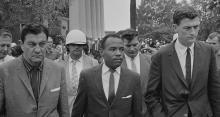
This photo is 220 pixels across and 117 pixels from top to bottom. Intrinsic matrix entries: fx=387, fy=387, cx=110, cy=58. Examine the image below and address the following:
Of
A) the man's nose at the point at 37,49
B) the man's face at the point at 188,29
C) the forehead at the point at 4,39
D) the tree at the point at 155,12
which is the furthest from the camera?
the tree at the point at 155,12

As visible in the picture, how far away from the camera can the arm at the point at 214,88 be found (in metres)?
4.81

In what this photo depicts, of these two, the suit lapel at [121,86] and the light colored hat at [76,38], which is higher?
the light colored hat at [76,38]

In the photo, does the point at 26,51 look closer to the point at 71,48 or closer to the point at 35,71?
the point at 35,71

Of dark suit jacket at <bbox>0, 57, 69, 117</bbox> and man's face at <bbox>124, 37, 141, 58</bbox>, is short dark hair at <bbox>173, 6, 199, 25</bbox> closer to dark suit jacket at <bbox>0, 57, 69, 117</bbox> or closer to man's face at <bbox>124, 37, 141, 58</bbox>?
man's face at <bbox>124, 37, 141, 58</bbox>

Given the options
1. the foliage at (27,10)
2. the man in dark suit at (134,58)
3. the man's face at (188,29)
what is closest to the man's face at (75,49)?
the man in dark suit at (134,58)

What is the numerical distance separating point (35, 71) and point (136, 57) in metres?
2.46

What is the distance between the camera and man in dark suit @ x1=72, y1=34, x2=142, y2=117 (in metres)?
4.83

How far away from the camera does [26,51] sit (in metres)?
4.43

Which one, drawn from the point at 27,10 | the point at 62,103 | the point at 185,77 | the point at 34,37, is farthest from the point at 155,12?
the point at 34,37

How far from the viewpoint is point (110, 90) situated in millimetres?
4875

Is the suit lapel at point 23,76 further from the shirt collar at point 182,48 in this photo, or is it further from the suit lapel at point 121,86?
the shirt collar at point 182,48

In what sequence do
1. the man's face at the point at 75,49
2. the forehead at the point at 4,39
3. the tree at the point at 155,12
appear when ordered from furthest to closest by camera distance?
the tree at the point at 155,12
the man's face at the point at 75,49
the forehead at the point at 4,39

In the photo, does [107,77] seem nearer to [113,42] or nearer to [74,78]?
[113,42]

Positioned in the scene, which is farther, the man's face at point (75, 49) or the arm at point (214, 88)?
the man's face at point (75, 49)
